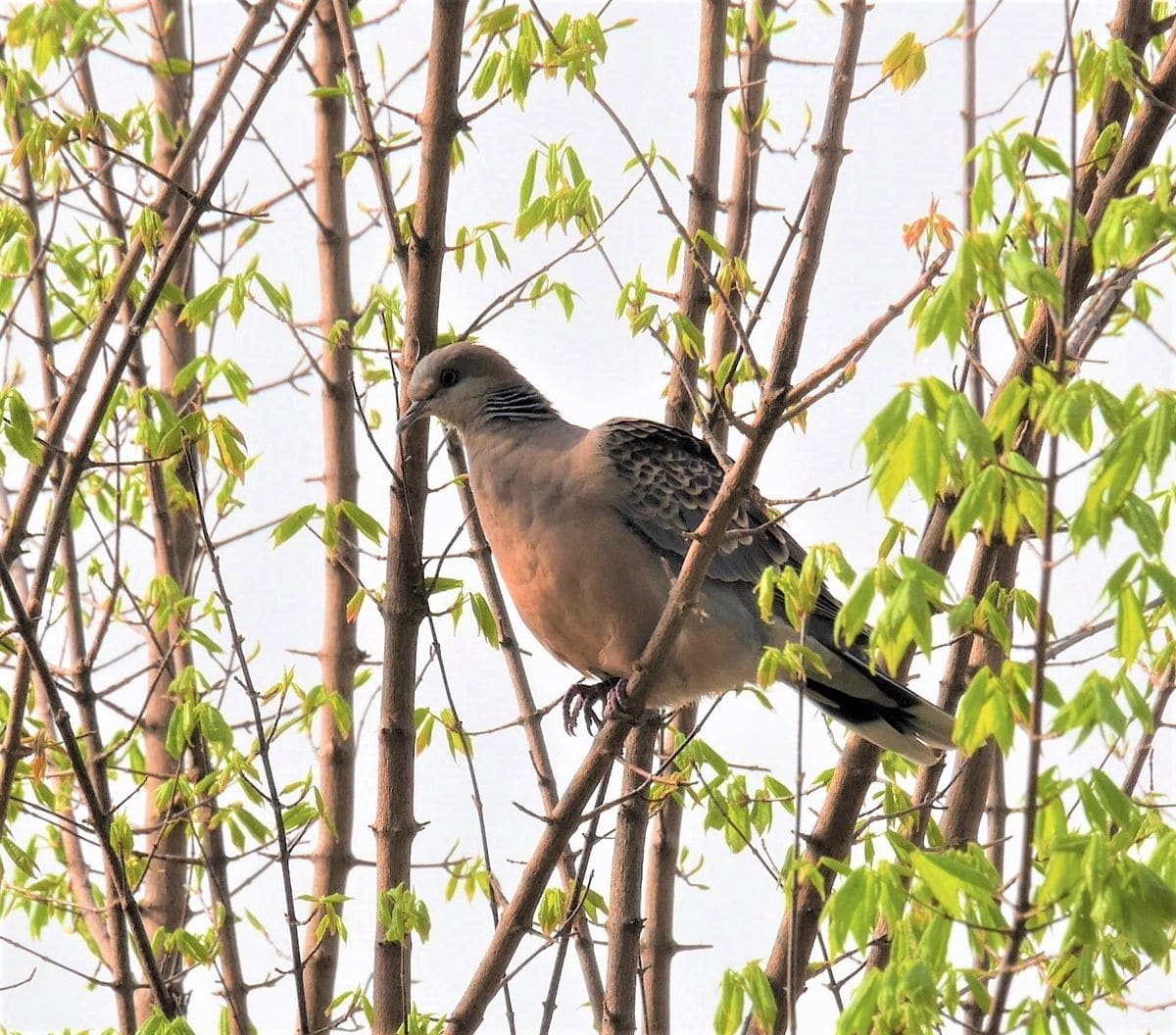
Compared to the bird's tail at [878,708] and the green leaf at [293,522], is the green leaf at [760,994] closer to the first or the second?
the bird's tail at [878,708]

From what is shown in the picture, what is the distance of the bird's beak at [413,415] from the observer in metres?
3.85

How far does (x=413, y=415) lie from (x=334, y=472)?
0.55 metres

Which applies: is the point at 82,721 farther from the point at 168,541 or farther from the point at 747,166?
the point at 747,166

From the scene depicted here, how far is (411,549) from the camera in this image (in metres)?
3.53

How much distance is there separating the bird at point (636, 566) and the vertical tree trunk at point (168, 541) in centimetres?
85

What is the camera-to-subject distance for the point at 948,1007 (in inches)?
99.2

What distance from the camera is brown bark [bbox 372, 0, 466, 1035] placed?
11.5ft

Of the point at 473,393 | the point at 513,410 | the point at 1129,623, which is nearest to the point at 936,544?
the point at 1129,623

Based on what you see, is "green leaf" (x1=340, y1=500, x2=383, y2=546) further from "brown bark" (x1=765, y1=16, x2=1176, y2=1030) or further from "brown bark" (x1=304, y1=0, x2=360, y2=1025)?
"brown bark" (x1=765, y1=16, x2=1176, y2=1030)

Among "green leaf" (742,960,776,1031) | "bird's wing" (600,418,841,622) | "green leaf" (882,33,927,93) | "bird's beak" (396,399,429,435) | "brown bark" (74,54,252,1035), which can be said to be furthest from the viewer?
"bird's wing" (600,418,841,622)

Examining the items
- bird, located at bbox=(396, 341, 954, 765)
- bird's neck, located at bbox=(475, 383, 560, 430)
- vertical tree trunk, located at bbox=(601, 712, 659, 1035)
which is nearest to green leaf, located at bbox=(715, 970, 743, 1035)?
vertical tree trunk, located at bbox=(601, 712, 659, 1035)

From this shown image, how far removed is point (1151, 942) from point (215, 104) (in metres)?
2.68

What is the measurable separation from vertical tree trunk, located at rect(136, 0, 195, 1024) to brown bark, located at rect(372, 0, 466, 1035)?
0.84 metres

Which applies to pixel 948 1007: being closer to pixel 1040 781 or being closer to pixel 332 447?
pixel 1040 781
